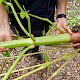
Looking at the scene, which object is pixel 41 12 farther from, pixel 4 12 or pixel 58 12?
pixel 4 12

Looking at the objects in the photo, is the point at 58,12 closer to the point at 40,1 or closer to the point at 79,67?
the point at 40,1

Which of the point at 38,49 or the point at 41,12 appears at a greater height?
the point at 41,12

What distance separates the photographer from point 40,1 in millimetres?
1325

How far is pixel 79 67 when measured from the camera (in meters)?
1.97

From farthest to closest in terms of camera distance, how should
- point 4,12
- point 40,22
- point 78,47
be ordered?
1. point 40,22
2. point 4,12
3. point 78,47

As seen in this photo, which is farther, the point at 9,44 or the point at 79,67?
the point at 79,67

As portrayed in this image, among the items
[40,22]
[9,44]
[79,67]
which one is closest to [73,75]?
[79,67]

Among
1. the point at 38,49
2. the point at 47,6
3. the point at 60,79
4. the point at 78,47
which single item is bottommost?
the point at 60,79

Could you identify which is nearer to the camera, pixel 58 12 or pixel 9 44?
pixel 9 44

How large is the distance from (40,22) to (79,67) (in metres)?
0.68

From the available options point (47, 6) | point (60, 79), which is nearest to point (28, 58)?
point (60, 79)

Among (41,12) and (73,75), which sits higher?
(41,12)

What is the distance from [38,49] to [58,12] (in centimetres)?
67

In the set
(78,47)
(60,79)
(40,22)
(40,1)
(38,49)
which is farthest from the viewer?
(38,49)
